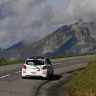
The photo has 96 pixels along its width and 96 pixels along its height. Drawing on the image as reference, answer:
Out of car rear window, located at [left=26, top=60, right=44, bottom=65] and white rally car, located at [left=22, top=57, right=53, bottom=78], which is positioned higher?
car rear window, located at [left=26, top=60, right=44, bottom=65]

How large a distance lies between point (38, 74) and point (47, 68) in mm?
929

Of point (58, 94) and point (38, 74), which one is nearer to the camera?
point (58, 94)

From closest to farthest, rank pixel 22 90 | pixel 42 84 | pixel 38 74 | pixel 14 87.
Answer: pixel 22 90
pixel 14 87
pixel 42 84
pixel 38 74

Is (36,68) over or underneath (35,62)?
underneath

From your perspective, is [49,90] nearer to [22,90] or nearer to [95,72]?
[22,90]

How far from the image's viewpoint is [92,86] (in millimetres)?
21531

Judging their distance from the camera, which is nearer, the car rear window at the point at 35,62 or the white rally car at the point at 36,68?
the white rally car at the point at 36,68

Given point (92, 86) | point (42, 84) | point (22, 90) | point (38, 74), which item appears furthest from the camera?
point (38, 74)

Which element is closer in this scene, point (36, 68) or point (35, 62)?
point (36, 68)

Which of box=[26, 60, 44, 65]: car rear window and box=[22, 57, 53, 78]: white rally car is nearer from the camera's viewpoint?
box=[22, 57, 53, 78]: white rally car

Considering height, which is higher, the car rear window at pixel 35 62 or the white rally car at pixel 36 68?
the car rear window at pixel 35 62

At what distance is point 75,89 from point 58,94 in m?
1.01

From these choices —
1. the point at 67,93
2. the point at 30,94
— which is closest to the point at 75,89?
the point at 67,93

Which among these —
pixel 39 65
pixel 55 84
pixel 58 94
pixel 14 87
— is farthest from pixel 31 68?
pixel 58 94
